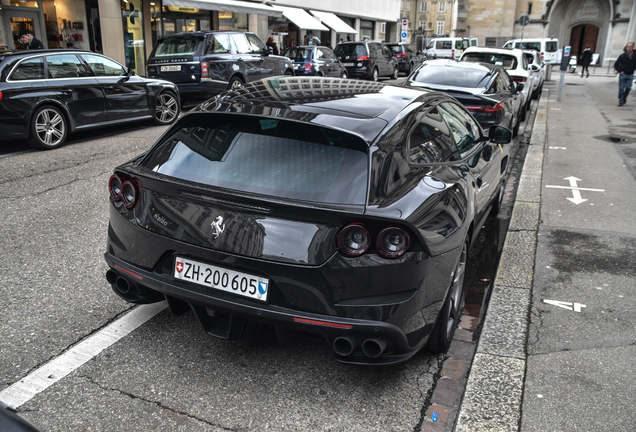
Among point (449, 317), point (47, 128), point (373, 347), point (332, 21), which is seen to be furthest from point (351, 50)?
point (373, 347)

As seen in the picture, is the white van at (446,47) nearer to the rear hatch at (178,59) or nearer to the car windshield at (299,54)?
the car windshield at (299,54)

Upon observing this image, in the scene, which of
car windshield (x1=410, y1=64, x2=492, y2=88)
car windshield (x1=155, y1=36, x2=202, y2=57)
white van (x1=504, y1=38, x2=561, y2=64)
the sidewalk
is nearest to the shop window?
car windshield (x1=155, y1=36, x2=202, y2=57)

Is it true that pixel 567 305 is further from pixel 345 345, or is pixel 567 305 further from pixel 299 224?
pixel 299 224

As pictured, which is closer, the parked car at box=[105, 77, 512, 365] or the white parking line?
the parked car at box=[105, 77, 512, 365]

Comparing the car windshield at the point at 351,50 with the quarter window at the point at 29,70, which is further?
the car windshield at the point at 351,50

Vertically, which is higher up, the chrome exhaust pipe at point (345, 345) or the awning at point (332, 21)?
the awning at point (332, 21)

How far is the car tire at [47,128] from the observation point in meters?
9.08

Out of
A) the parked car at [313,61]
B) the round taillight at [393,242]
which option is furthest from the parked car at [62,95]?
the parked car at [313,61]

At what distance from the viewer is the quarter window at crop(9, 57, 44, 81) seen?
8.96 m

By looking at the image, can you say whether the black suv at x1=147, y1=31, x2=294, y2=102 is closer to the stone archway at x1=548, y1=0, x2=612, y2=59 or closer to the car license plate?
the car license plate

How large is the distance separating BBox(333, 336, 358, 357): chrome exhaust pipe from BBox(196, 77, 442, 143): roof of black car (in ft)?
3.37

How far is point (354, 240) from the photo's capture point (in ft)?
8.63

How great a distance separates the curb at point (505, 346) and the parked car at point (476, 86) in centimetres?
272

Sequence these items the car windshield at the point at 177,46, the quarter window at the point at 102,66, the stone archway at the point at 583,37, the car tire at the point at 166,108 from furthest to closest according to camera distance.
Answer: the stone archway at the point at 583,37, the car windshield at the point at 177,46, the car tire at the point at 166,108, the quarter window at the point at 102,66
